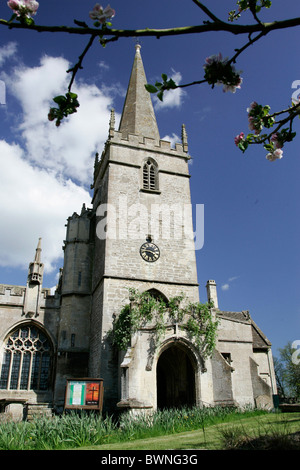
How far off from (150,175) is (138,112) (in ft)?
17.1

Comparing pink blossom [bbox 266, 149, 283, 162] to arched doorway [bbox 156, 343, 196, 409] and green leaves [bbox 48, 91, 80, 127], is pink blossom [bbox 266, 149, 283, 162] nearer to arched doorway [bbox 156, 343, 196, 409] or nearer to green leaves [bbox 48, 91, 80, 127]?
green leaves [bbox 48, 91, 80, 127]

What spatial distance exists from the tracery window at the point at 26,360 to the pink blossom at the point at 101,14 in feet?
60.3

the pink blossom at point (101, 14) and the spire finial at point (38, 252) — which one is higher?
the spire finial at point (38, 252)

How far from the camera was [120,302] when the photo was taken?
17531 millimetres

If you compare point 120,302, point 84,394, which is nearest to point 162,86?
point 84,394

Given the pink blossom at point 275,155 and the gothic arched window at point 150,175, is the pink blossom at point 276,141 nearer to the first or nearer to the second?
the pink blossom at point 275,155

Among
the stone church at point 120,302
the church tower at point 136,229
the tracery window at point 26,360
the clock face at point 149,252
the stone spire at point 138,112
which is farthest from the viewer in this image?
the stone spire at point 138,112

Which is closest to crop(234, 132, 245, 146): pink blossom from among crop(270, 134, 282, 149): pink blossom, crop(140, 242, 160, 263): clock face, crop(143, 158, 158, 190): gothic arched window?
crop(270, 134, 282, 149): pink blossom

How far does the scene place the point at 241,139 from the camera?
495cm

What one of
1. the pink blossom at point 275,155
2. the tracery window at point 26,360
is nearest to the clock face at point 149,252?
the tracery window at point 26,360

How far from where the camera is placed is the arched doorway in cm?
1566

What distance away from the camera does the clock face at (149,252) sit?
19.2 m
